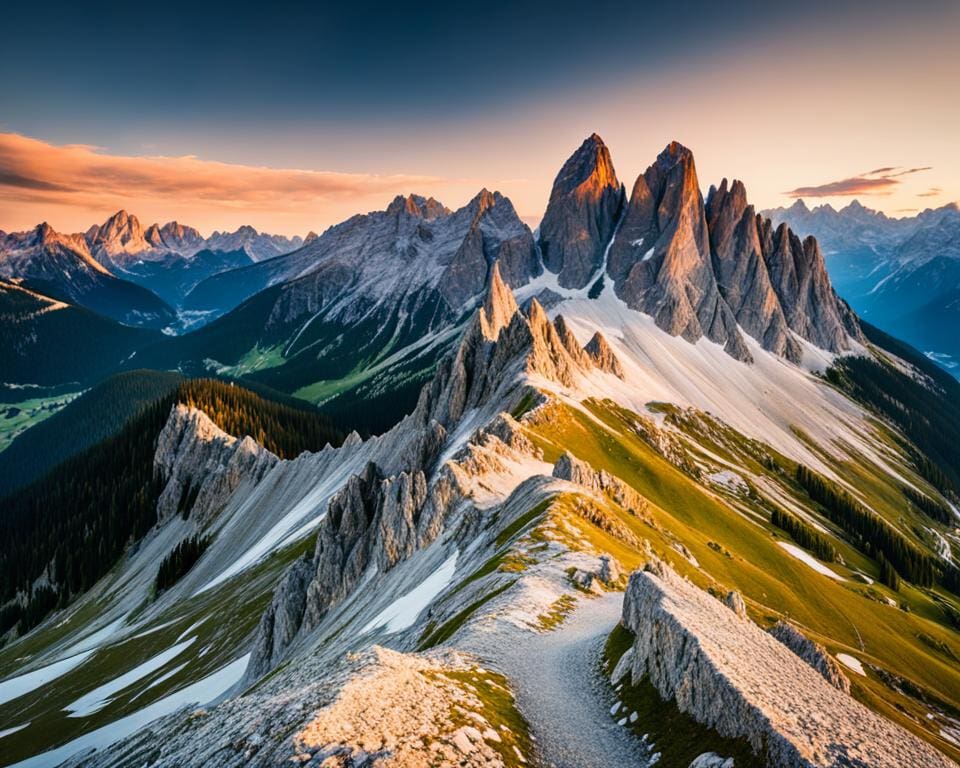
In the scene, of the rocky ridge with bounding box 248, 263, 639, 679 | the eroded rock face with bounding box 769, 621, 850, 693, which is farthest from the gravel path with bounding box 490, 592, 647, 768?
the rocky ridge with bounding box 248, 263, 639, 679

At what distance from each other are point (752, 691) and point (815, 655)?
24.2 m

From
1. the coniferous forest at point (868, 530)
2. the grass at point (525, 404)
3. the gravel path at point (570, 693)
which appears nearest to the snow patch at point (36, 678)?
the grass at point (525, 404)

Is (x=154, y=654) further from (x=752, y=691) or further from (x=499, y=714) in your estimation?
(x=752, y=691)

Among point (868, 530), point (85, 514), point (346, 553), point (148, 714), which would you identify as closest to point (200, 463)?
point (85, 514)

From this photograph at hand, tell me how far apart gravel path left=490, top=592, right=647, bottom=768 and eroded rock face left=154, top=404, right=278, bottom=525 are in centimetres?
11933

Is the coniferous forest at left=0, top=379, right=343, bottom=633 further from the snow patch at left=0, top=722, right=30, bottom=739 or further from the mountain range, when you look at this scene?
the snow patch at left=0, top=722, right=30, bottom=739

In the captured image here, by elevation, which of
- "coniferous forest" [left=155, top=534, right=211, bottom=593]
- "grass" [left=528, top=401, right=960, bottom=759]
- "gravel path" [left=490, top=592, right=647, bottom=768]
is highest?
"gravel path" [left=490, top=592, right=647, bottom=768]

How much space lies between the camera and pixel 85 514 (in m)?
171

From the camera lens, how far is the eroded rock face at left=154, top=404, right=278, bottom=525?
139 m

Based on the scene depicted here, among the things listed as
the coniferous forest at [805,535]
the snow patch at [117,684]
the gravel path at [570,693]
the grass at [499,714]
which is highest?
the grass at [499,714]

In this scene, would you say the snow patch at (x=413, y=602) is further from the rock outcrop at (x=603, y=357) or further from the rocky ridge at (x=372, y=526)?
the rock outcrop at (x=603, y=357)

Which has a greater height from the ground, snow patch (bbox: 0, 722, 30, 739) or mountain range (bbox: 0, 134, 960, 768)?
mountain range (bbox: 0, 134, 960, 768)

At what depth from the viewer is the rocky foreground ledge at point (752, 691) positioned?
1703 centimetres

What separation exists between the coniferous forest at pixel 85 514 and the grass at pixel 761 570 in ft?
422
